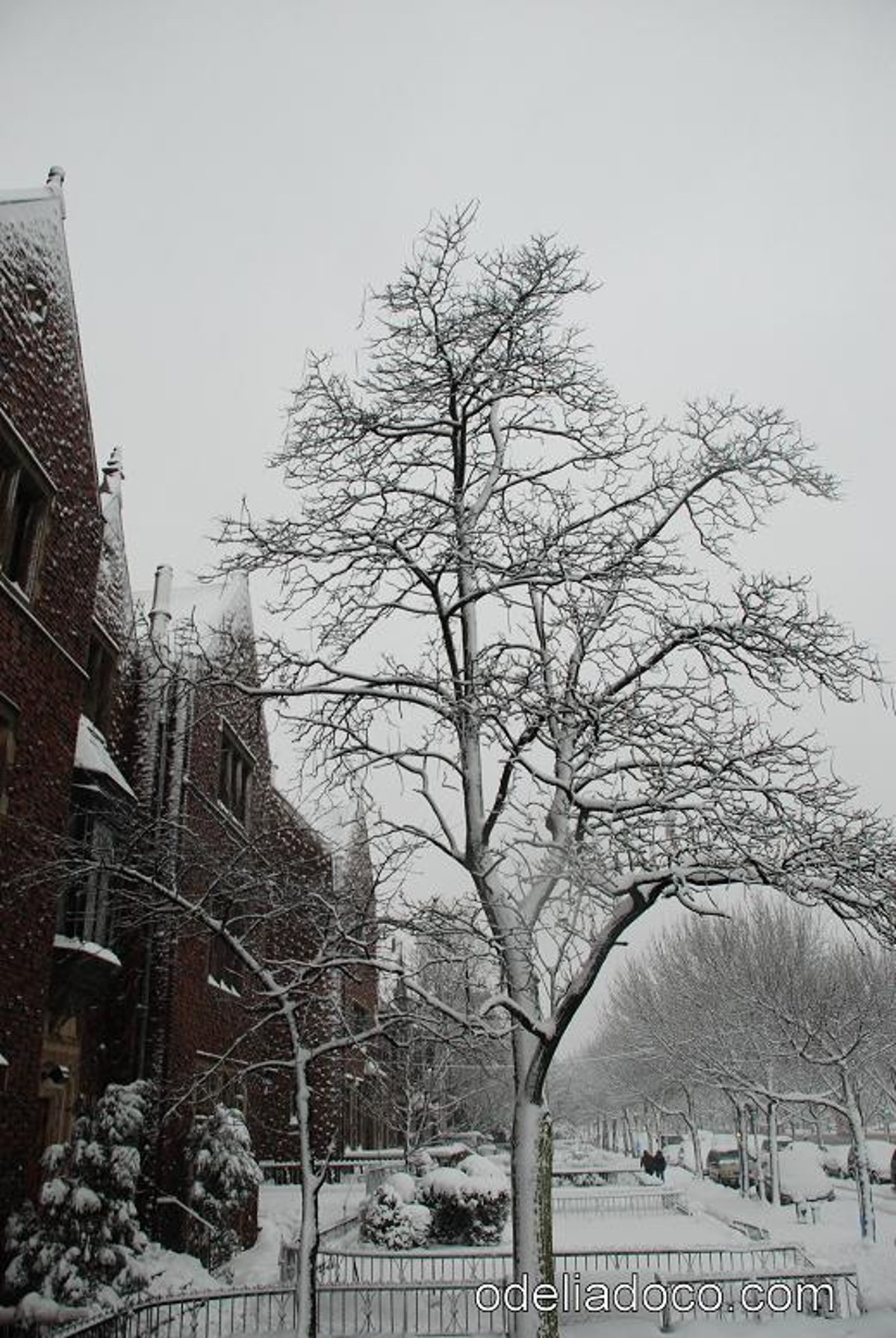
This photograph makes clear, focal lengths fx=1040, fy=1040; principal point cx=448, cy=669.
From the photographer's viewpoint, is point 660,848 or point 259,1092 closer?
point 660,848

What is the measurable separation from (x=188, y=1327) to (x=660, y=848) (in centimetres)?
851

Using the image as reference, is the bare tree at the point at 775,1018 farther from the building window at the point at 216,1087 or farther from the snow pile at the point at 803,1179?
the building window at the point at 216,1087

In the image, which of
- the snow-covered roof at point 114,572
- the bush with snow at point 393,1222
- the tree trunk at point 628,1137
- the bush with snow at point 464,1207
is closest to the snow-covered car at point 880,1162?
the tree trunk at point 628,1137

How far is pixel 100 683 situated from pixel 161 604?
1.92 meters

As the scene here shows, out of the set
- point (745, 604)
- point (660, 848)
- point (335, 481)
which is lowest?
point (660, 848)

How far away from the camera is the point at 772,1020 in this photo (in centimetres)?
3278

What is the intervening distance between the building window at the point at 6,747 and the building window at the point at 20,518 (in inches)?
63.9

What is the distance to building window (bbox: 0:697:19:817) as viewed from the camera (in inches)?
472

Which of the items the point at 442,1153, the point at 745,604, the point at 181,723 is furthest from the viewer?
the point at 442,1153

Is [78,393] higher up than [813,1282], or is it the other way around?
[78,393]

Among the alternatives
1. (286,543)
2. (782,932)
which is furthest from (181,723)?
(782,932)

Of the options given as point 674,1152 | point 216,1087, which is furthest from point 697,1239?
point 674,1152

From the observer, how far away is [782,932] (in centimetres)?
3619

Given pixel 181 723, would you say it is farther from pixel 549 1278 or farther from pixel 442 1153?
pixel 442 1153
